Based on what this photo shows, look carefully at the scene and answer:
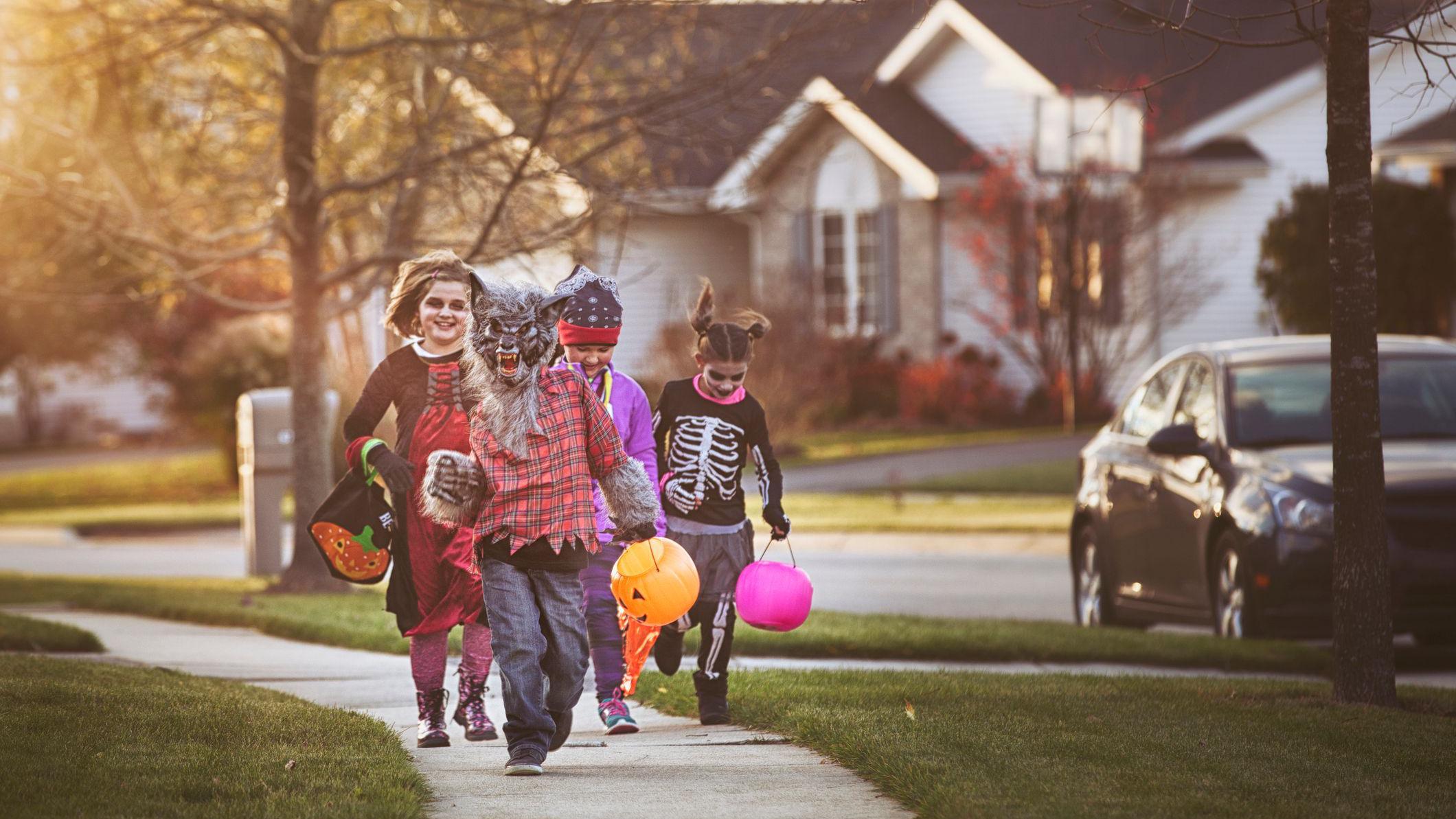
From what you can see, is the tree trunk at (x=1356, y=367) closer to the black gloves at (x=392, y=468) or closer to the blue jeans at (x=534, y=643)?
the blue jeans at (x=534, y=643)

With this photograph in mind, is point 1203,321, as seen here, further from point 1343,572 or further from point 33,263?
point 1343,572

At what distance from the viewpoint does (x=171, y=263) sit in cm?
1341

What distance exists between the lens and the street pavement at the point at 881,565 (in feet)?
43.0

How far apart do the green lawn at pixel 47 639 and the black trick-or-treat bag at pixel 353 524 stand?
3.43m

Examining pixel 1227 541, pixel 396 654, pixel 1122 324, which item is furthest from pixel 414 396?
pixel 1122 324

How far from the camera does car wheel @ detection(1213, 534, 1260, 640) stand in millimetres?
9617

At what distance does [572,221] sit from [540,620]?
631cm

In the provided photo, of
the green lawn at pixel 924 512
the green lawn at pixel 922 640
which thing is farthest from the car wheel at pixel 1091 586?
the green lawn at pixel 924 512

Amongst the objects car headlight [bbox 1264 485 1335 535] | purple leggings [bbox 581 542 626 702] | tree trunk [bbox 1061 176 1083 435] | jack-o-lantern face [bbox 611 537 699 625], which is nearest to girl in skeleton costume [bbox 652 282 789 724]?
purple leggings [bbox 581 542 626 702]

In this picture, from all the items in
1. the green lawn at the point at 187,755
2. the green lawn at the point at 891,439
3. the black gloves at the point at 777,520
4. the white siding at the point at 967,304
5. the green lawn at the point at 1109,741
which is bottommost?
the green lawn at the point at 1109,741

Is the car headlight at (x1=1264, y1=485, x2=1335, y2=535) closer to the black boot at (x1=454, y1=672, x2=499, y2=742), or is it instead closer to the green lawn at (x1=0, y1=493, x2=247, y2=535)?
the black boot at (x1=454, y1=672, x2=499, y2=742)

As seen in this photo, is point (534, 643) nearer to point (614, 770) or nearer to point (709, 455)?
point (614, 770)

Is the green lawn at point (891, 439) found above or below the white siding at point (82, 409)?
Answer: below

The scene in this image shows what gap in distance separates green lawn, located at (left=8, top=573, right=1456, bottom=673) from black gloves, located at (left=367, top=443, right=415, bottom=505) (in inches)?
138
